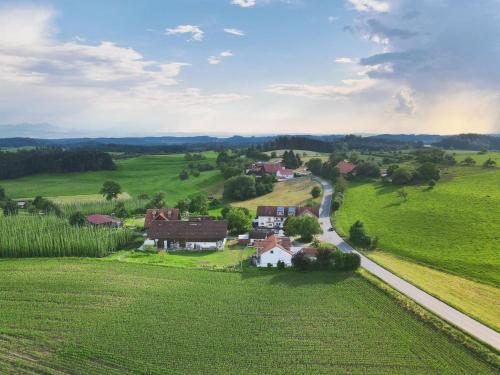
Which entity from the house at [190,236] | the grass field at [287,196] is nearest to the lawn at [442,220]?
the grass field at [287,196]

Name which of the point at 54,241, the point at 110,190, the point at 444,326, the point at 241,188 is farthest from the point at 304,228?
the point at 110,190

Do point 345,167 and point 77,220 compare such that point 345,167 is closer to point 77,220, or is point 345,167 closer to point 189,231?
point 189,231

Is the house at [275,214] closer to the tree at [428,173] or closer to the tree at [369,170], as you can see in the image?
the tree at [428,173]

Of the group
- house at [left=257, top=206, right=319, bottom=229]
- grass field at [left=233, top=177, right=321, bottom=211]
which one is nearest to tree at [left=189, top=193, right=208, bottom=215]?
grass field at [left=233, top=177, right=321, bottom=211]

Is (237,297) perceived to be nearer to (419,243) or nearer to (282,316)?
(282,316)

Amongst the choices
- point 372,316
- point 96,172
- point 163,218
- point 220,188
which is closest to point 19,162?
point 96,172
